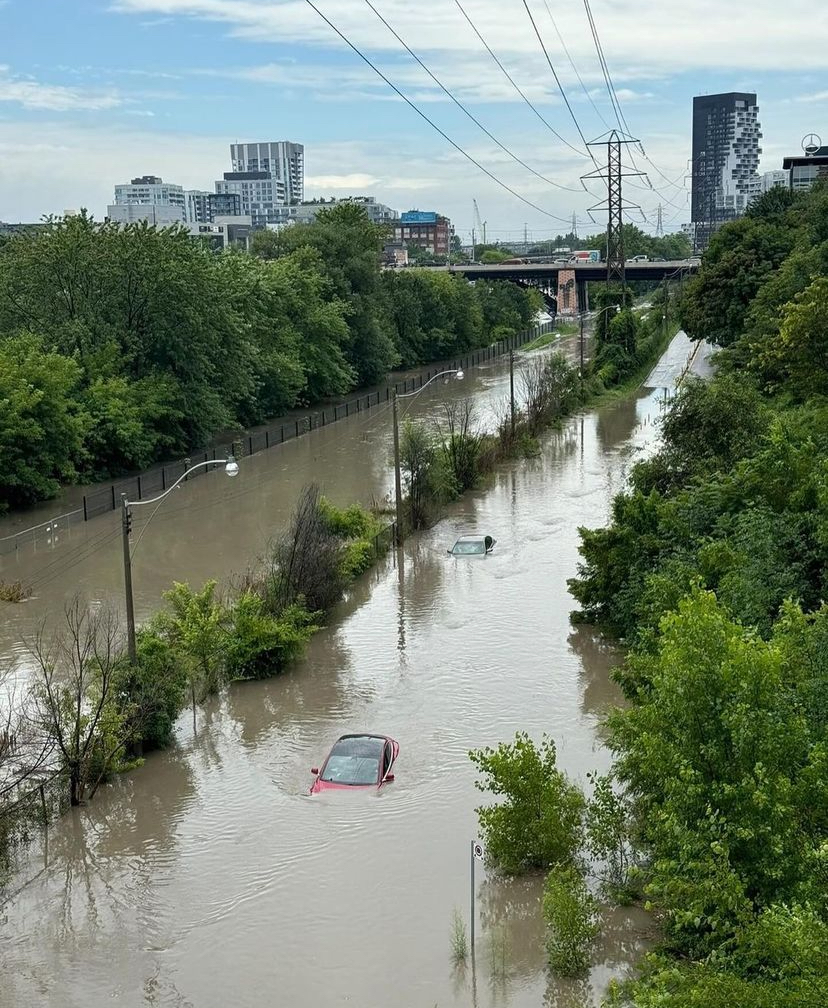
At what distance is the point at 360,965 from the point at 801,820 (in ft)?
19.4

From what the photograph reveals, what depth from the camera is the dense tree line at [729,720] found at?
1167cm

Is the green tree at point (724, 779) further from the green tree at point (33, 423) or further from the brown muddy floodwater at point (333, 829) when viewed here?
the green tree at point (33, 423)

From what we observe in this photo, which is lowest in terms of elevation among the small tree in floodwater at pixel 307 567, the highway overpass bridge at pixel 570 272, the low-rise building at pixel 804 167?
the small tree in floodwater at pixel 307 567

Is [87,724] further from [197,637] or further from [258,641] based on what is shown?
[258,641]

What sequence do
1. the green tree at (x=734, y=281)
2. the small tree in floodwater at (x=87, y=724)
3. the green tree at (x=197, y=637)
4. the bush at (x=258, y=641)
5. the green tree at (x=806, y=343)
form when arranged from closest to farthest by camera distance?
the small tree in floodwater at (x=87, y=724) → the green tree at (x=197, y=637) → the bush at (x=258, y=641) → the green tree at (x=806, y=343) → the green tree at (x=734, y=281)

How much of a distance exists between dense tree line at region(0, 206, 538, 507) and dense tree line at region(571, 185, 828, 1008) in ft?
77.3

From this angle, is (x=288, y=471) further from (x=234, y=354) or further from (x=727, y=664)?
(x=727, y=664)

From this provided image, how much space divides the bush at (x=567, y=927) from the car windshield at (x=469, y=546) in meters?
21.5

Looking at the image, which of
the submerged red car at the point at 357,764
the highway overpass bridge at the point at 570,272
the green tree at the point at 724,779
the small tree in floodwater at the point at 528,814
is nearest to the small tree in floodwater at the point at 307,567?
the submerged red car at the point at 357,764

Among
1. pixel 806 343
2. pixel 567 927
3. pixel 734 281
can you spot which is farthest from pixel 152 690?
pixel 734 281

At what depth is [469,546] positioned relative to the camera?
37.2 m

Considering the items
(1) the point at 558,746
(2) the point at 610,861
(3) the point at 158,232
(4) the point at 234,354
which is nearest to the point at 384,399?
(4) the point at 234,354

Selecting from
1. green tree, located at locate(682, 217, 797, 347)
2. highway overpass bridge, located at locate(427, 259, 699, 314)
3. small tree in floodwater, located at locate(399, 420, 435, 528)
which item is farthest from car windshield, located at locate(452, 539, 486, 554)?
highway overpass bridge, located at locate(427, 259, 699, 314)

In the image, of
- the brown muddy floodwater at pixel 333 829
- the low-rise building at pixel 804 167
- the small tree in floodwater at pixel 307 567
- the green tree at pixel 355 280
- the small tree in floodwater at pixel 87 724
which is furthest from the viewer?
the low-rise building at pixel 804 167
